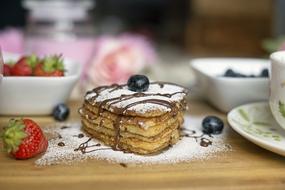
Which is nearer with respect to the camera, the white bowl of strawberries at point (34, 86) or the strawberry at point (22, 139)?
the strawberry at point (22, 139)

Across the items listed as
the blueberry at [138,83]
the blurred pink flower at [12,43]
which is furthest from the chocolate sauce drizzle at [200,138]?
the blurred pink flower at [12,43]

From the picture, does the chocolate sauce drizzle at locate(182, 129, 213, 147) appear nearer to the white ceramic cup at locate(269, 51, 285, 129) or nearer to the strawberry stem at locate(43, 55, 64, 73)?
the white ceramic cup at locate(269, 51, 285, 129)

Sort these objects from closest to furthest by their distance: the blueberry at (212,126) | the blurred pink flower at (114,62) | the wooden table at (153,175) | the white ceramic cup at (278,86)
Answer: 1. the wooden table at (153,175)
2. the white ceramic cup at (278,86)
3. the blueberry at (212,126)
4. the blurred pink flower at (114,62)

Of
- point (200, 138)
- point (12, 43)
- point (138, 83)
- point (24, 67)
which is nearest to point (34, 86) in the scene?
point (24, 67)

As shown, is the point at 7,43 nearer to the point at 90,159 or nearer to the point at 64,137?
the point at 64,137

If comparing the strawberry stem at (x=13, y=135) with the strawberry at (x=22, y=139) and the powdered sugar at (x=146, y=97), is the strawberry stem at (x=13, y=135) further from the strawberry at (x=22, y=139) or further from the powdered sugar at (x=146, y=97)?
the powdered sugar at (x=146, y=97)

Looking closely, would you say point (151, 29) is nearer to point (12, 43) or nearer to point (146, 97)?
point (12, 43)

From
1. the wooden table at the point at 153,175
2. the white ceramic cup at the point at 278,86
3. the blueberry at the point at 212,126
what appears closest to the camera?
the wooden table at the point at 153,175
